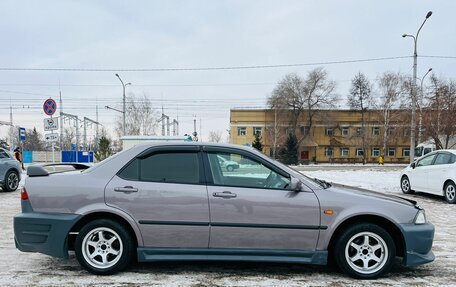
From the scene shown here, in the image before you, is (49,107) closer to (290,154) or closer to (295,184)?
(295,184)

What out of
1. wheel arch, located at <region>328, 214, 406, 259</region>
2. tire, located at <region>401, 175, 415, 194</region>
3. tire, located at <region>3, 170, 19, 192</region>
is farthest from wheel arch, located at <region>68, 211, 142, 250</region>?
tire, located at <region>401, 175, 415, 194</region>

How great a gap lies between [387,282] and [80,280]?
11.7 ft

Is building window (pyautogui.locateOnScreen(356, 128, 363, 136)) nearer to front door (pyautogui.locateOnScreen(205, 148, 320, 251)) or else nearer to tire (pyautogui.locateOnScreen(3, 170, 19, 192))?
tire (pyautogui.locateOnScreen(3, 170, 19, 192))

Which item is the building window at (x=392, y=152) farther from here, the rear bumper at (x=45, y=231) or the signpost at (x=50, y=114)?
the rear bumper at (x=45, y=231)

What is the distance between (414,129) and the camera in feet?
60.4

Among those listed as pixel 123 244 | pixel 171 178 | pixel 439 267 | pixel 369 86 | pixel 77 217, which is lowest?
pixel 439 267

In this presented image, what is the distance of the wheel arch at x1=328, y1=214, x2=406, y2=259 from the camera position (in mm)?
4070

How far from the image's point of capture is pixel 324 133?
188ft

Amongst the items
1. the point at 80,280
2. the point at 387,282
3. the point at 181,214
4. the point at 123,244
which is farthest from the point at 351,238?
the point at 80,280

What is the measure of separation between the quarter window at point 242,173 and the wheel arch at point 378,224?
0.83m

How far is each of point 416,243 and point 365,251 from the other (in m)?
0.59

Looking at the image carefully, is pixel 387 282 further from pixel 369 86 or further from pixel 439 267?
pixel 369 86

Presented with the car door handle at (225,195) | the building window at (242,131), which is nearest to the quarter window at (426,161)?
the car door handle at (225,195)

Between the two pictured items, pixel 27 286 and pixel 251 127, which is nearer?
pixel 27 286
